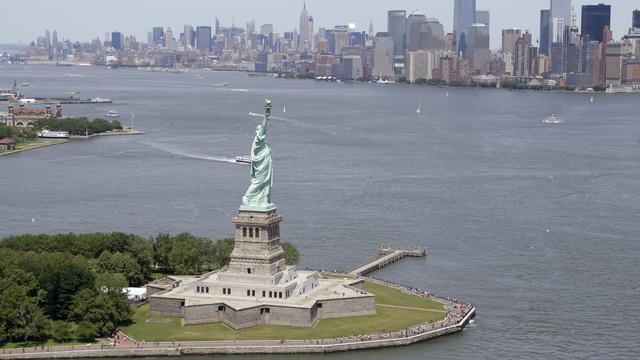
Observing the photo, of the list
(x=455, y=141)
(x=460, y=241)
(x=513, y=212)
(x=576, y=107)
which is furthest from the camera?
(x=576, y=107)

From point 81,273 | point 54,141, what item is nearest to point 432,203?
point 81,273

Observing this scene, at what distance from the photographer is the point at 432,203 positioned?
6675 cm

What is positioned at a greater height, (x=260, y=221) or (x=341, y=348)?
(x=260, y=221)

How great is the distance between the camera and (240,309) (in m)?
38.6

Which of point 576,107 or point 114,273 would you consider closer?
point 114,273

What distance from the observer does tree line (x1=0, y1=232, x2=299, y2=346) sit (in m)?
37.2

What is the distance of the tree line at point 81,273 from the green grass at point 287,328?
0.94 meters

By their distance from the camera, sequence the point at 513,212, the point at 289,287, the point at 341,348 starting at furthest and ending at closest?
the point at 513,212
the point at 289,287
the point at 341,348

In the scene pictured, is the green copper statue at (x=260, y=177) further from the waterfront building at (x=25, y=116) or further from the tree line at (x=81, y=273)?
the waterfront building at (x=25, y=116)

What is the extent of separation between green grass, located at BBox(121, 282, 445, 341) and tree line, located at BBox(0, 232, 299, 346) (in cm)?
94

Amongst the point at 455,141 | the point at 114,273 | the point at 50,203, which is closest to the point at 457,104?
the point at 455,141

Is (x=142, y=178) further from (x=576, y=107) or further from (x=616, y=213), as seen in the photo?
(x=576, y=107)

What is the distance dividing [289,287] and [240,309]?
87.4 inches

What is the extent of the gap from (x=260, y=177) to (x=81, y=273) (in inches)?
248
